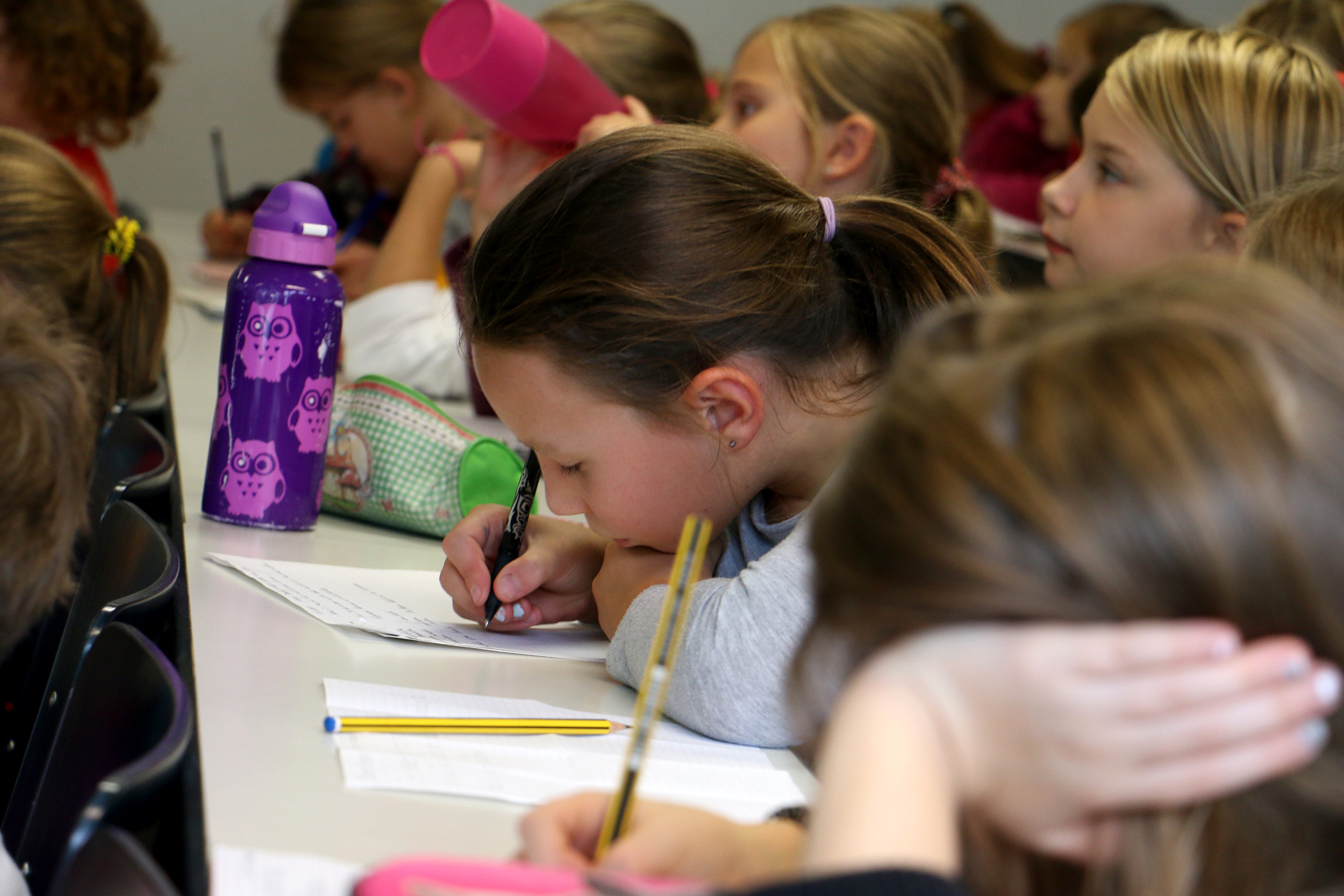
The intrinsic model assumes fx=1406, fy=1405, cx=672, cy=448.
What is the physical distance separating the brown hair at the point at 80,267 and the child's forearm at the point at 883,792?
115 cm

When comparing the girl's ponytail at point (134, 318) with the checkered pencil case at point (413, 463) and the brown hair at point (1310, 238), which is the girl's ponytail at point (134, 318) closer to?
the checkered pencil case at point (413, 463)

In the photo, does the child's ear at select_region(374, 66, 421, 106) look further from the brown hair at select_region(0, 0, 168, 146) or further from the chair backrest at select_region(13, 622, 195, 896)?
the chair backrest at select_region(13, 622, 195, 896)

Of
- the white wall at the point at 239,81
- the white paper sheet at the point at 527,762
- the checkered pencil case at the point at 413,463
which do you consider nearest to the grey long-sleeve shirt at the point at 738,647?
the white paper sheet at the point at 527,762

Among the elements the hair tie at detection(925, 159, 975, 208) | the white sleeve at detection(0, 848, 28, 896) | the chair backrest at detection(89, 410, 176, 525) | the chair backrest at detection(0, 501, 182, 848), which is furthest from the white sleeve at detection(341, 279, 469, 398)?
the white sleeve at detection(0, 848, 28, 896)

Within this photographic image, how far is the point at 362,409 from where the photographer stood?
1.39 m

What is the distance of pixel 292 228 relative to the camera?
1.29m

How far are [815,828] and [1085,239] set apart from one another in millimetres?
1426

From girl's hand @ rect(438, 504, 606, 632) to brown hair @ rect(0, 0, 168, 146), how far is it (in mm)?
1890

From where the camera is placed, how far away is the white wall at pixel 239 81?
14.1 ft

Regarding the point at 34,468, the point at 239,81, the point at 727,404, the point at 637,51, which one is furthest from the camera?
the point at 239,81

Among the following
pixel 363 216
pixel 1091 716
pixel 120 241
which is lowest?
pixel 363 216

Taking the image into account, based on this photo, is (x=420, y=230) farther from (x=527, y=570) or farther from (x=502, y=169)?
(x=527, y=570)

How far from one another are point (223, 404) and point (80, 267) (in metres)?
0.40

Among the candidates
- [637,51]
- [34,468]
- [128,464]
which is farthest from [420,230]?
[34,468]
